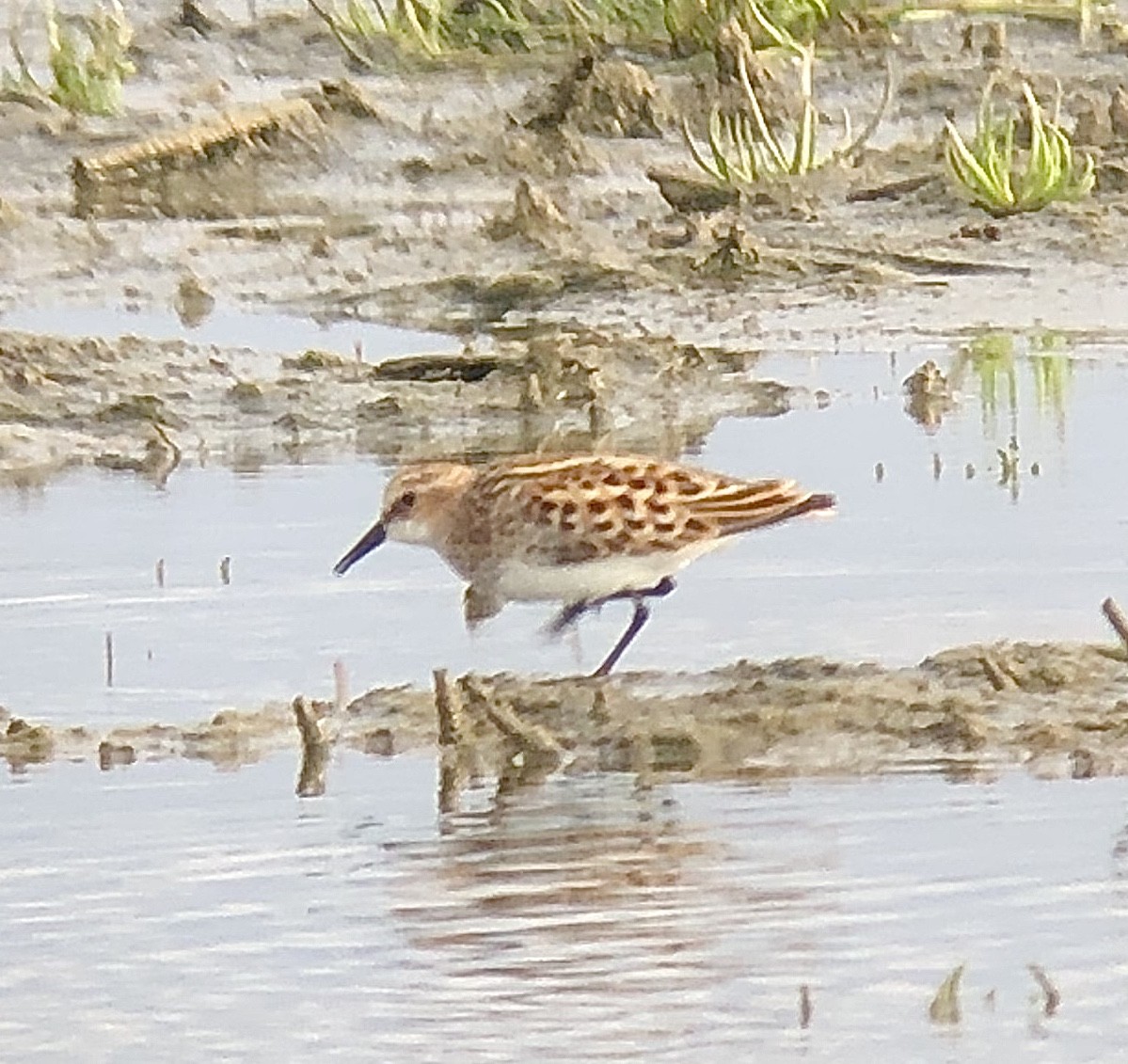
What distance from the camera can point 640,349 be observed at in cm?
1235

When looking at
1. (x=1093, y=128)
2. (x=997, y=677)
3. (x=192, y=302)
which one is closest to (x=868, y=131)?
(x=1093, y=128)

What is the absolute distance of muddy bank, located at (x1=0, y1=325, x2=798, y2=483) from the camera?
1133cm

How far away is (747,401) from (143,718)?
4187 millimetres

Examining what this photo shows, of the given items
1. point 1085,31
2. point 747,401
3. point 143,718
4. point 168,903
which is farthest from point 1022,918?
point 1085,31

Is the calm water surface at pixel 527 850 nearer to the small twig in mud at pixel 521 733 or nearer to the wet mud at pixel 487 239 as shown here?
the small twig in mud at pixel 521 733

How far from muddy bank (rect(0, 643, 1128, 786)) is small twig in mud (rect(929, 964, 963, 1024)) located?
1535mm

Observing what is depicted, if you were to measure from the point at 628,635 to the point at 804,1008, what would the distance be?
2527 millimetres

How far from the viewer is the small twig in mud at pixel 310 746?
24.2 feet

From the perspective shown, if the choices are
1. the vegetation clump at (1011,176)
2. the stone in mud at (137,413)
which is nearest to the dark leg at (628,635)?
the stone in mud at (137,413)

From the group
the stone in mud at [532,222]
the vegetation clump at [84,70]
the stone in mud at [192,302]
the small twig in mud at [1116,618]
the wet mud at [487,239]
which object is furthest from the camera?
the vegetation clump at [84,70]

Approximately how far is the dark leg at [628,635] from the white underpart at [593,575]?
0.05 metres

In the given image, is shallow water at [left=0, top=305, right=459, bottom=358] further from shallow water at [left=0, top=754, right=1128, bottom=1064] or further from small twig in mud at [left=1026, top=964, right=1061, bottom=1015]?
small twig in mud at [left=1026, top=964, right=1061, bottom=1015]

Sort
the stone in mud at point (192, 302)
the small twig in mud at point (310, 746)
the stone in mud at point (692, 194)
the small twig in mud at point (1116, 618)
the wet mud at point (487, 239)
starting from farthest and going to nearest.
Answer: the stone in mud at point (692, 194)
the stone in mud at point (192, 302)
the wet mud at point (487, 239)
the small twig in mud at point (1116, 618)
the small twig in mud at point (310, 746)

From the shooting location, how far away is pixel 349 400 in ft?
39.0
